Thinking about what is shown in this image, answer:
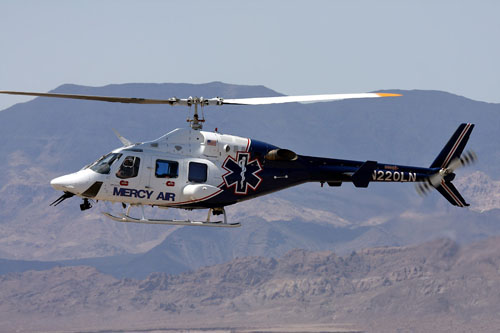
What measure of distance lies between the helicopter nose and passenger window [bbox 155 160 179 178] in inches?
116

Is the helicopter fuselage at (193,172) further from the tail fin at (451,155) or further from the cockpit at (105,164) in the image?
the tail fin at (451,155)

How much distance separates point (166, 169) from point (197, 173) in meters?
1.37

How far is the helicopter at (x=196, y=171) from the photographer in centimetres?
4416

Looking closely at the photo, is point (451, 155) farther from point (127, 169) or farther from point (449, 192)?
point (127, 169)

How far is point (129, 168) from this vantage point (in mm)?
44469

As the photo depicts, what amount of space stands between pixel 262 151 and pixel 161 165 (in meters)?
4.72

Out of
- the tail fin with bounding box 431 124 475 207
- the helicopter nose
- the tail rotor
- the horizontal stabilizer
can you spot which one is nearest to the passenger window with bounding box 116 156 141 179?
the helicopter nose

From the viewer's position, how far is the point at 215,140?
4591 centimetres

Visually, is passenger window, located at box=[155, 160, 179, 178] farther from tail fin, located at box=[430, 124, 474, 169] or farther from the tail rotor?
tail fin, located at box=[430, 124, 474, 169]

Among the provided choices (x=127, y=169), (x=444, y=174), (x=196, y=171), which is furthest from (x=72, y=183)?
(x=444, y=174)

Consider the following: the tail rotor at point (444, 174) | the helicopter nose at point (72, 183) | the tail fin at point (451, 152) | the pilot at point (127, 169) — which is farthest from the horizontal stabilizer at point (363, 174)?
the helicopter nose at point (72, 183)

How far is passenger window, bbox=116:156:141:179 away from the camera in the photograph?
44.4 meters

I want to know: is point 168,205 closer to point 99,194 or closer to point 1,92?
point 99,194

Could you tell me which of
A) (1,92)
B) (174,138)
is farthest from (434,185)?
(1,92)
